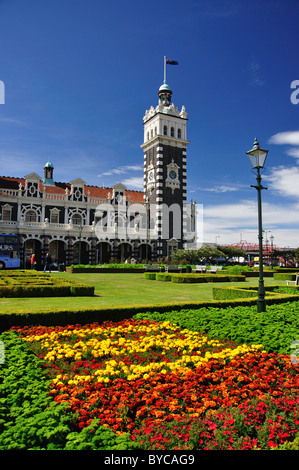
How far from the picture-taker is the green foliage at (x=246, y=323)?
7367 millimetres

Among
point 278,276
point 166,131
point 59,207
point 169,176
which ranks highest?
point 166,131

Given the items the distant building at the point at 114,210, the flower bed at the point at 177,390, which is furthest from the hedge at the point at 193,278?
the distant building at the point at 114,210

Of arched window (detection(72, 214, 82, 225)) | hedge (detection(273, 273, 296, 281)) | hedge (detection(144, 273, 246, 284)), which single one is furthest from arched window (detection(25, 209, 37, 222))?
hedge (detection(273, 273, 296, 281))

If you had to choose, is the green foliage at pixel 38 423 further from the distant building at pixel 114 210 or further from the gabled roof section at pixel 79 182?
the gabled roof section at pixel 79 182

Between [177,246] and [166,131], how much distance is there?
1924 cm

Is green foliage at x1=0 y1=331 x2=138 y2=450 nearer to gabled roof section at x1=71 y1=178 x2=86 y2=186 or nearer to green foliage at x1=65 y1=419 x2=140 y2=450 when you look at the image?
green foliage at x1=65 y1=419 x2=140 y2=450

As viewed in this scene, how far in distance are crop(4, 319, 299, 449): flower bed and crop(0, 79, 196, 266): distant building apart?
129ft

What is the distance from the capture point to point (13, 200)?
155 feet

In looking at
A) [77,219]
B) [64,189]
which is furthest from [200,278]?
[64,189]

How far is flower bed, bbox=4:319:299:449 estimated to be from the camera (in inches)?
152

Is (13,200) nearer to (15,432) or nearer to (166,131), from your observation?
(166,131)

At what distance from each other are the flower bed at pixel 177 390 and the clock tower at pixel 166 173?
46993mm

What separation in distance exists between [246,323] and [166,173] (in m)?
48.1
